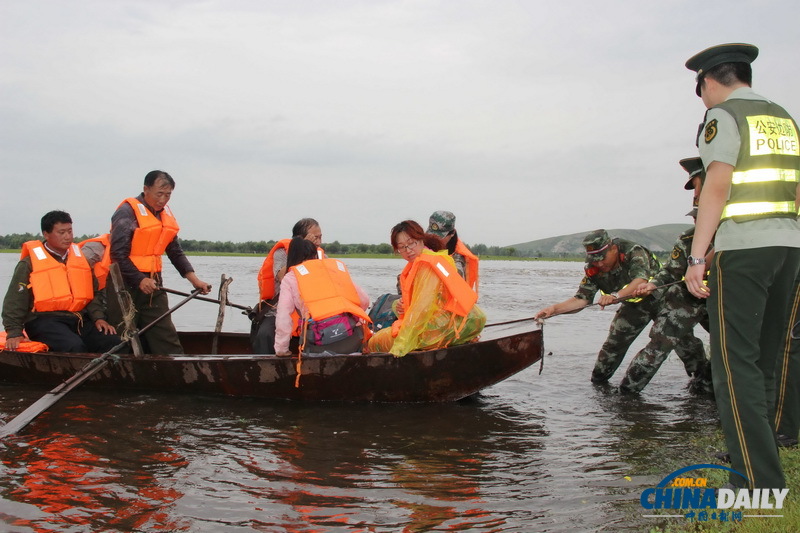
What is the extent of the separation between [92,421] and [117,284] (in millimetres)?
1647

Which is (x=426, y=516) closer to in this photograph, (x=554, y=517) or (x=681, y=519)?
(x=554, y=517)

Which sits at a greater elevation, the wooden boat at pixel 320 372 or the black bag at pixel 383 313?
the black bag at pixel 383 313

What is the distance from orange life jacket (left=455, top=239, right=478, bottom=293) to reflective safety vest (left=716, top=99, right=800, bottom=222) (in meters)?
4.18

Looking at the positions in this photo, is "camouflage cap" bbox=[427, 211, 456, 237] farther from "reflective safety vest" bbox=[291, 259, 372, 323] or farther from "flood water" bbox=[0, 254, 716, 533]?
"flood water" bbox=[0, 254, 716, 533]

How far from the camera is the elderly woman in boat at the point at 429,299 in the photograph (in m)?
6.04

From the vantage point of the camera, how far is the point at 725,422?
3305 millimetres

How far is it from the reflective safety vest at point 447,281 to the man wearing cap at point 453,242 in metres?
0.98

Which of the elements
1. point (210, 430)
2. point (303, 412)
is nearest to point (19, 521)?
point (210, 430)

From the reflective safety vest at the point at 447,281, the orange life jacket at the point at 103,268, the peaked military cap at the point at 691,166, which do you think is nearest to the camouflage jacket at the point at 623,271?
the peaked military cap at the point at 691,166

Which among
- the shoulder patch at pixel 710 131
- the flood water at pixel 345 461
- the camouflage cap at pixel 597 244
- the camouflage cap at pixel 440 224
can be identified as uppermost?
the shoulder patch at pixel 710 131

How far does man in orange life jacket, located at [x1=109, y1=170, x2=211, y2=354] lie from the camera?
743 centimetres

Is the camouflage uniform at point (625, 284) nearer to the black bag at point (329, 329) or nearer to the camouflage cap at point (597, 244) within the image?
the camouflage cap at point (597, 244)

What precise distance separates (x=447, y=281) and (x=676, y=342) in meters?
2.68

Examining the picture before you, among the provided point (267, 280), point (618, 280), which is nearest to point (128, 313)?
point (267, 280)
